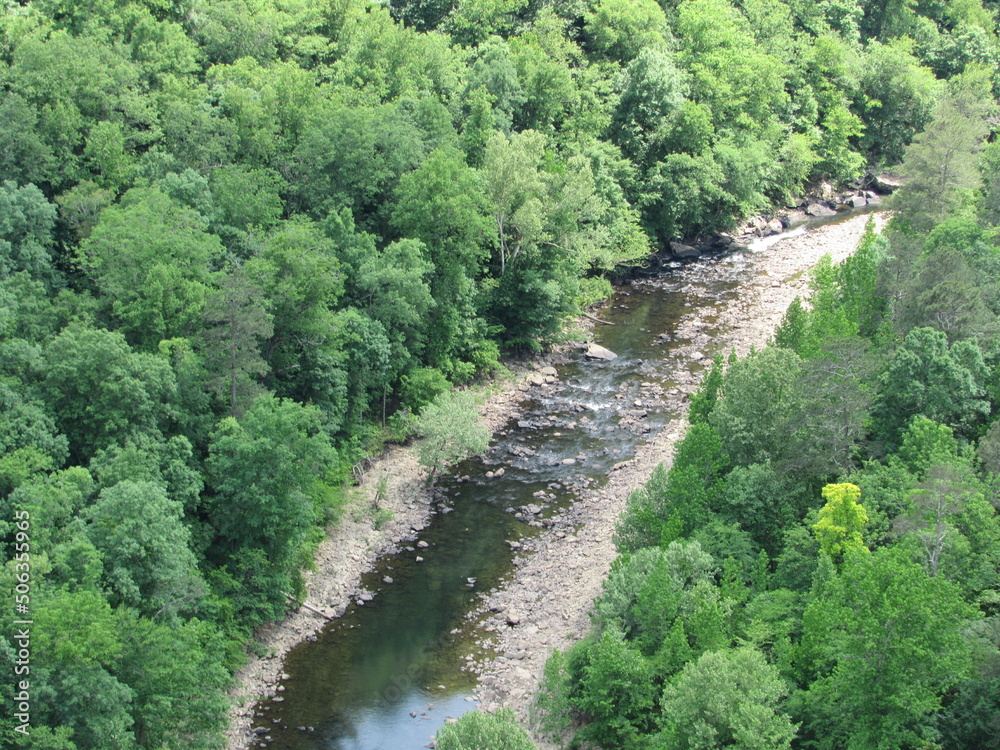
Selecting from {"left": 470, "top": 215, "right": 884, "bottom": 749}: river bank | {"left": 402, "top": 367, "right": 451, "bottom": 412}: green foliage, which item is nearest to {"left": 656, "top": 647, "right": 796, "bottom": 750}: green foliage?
{"left": 470, "top": 215, "right": 884, "bottom": 749}: river bank

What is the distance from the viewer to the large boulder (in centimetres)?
7081

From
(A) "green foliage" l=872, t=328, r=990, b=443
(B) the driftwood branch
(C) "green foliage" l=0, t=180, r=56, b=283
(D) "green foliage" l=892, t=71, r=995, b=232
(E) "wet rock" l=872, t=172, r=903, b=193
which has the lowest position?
(B) the driftwood branch

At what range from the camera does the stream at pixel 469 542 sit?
3878 centimetres

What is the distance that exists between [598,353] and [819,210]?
46311mm

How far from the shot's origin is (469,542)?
50.2 meters

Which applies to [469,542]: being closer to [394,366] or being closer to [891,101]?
[394,366]

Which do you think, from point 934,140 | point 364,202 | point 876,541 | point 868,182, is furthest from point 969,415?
point 868,182

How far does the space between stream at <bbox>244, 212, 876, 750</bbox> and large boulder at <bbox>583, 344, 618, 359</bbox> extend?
0.70 m

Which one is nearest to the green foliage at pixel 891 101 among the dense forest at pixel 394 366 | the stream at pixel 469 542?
the dense forest at pixel 394 366

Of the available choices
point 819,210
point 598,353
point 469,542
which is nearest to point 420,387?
point 469,542

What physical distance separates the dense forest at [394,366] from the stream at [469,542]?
12.8ft

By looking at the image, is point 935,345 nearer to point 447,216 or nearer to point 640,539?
point 640,539

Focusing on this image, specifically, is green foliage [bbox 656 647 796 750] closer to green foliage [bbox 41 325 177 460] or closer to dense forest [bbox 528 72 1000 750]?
dense forest [bbox 528 72 1000 750]

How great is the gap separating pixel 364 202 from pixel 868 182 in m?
72.2
